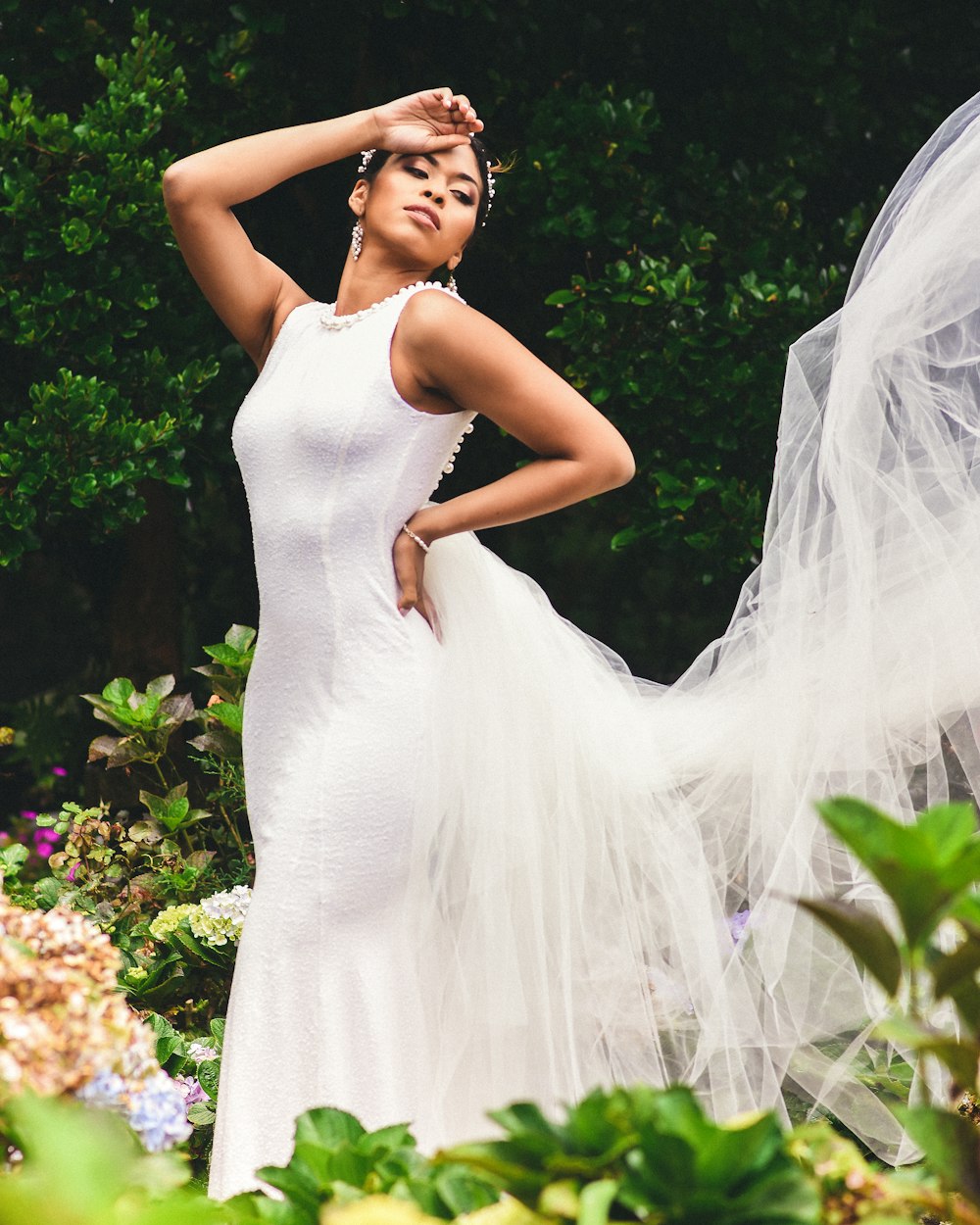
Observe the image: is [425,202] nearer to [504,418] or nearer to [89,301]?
[504,418]

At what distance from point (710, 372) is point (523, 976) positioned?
7.11 ft

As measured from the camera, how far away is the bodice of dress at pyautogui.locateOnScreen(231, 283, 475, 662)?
2195mm

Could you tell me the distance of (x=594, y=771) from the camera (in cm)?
217

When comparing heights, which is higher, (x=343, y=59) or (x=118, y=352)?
(x=343, y=59)

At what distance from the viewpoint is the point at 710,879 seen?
6.98 feet

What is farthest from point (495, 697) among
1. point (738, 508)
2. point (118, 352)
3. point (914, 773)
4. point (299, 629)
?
point (118, 352)

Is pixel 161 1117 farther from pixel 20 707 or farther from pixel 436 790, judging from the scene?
pixel 20 707

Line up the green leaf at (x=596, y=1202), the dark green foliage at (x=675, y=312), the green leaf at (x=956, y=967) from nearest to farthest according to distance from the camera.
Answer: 1. the green leaf at (x=596, y=1202)
2. the green leaf at (x=956, y=967)
3. the dark green foliage at (x=675, y=312)

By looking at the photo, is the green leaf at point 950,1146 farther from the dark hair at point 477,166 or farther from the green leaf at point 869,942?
the dark hair at point 477,166

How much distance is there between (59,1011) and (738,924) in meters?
1.35

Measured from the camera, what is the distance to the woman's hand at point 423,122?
2373 mm

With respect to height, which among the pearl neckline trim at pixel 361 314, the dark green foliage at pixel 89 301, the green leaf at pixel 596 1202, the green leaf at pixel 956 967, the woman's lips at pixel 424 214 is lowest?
the green leaf at pixel 596 1202

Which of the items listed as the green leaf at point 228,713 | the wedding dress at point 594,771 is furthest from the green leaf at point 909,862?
the green leaf at point 228,713

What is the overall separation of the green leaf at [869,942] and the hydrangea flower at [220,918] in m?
2.32
